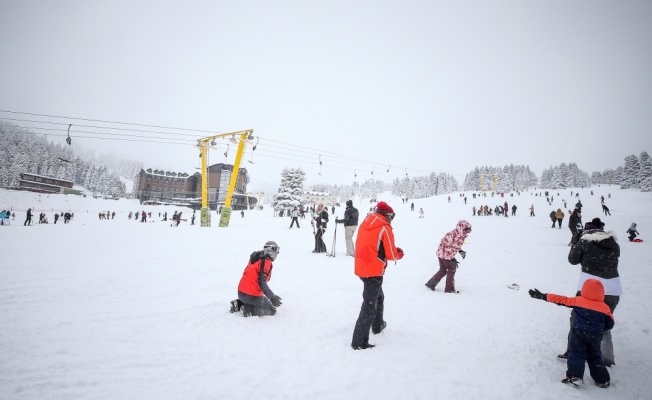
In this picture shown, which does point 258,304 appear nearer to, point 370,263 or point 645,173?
point 370,263

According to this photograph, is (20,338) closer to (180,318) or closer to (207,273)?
(180,318)

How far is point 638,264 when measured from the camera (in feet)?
33.1

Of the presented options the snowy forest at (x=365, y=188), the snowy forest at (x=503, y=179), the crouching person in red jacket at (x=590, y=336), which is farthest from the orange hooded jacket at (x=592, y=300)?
the snowy forest at (x=503, y=179)

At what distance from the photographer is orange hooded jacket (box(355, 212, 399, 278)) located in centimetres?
387

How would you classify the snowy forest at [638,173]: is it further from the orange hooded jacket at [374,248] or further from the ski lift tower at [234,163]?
the orange hooded jacket at [374,248]

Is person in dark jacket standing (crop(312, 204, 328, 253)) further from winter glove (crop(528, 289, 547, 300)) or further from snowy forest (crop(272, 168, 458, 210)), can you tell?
snowy forest (crop(272, 168, 458, 210))

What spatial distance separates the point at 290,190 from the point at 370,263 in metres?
49.1

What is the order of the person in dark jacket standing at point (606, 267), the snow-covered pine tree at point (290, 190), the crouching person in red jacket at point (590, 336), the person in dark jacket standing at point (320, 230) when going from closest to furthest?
1. the crouching person in red jacket at point (590, 336)
2. the person in dark jacket standing at point (606, 267)
3. the person in dark jacket standing at point (320, 230)
4. the snow-covered pine tree at point (290, 190)

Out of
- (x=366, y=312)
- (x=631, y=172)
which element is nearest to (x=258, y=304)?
(x=366, y=312)

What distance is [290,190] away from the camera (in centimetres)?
5231

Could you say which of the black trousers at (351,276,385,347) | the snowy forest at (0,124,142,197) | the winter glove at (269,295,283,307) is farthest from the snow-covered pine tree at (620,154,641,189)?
the snowy forest at (0,124,142,197)

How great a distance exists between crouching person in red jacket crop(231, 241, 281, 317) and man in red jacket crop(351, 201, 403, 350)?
1.65 metres

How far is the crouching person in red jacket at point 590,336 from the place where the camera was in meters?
3.14

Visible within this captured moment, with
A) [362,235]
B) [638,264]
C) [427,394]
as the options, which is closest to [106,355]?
[362,235]
